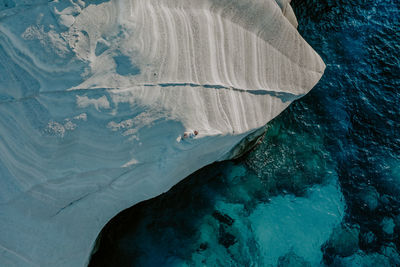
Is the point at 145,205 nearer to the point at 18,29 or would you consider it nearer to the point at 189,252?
the point at 189,252

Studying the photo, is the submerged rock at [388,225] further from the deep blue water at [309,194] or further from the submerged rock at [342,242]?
the submerged rock at [342,242]

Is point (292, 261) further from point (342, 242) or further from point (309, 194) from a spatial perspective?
point (309, 194)

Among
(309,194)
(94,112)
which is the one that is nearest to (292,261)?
(309,194)

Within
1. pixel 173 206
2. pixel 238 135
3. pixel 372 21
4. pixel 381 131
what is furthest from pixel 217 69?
pixel 372 21

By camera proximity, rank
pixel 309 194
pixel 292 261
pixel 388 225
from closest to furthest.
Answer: pixel 292 261
pixel 388 225
pixel 309 194

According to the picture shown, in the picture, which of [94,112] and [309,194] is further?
[309,194]

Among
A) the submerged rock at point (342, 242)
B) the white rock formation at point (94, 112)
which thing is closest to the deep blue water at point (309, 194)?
the submerged rock at point (342, 242)
